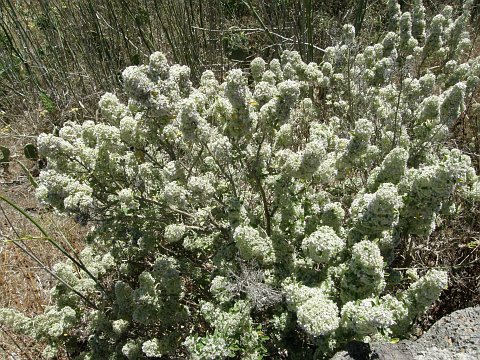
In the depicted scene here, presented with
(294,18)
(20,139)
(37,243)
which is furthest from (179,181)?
(20,139)

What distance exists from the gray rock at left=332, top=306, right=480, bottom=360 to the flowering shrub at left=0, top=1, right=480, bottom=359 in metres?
0.10

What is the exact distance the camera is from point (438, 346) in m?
1.90

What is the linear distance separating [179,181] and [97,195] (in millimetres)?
505

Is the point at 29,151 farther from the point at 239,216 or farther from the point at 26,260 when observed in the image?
the point at 239,216

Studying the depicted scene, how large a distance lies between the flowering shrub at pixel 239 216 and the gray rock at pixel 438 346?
0.10 m

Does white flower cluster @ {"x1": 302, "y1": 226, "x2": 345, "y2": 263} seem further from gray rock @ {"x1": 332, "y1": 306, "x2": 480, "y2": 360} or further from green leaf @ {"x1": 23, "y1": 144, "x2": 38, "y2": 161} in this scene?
green leaf @ {"x1": 23, "y1": 144, "x2": 38, "y2": 161}

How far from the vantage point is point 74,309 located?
2.71 meters

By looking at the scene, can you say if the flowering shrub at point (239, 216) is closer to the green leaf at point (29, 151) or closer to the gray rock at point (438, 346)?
the gray rock at point (438, 346)

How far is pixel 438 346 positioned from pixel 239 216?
1.04 meters

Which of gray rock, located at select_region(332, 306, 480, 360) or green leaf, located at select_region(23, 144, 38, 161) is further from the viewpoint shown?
green leaf, located at select_region(23, 144, 38, 161)

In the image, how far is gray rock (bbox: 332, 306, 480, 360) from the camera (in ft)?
6.01

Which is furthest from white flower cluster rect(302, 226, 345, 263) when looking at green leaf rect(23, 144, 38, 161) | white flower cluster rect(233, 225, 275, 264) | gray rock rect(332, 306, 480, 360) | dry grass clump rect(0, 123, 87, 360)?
green leaf rect(23, 144, 38, 161)

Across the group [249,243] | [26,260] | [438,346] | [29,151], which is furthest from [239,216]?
[29,151]

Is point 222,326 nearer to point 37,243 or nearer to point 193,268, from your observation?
point 193,268
